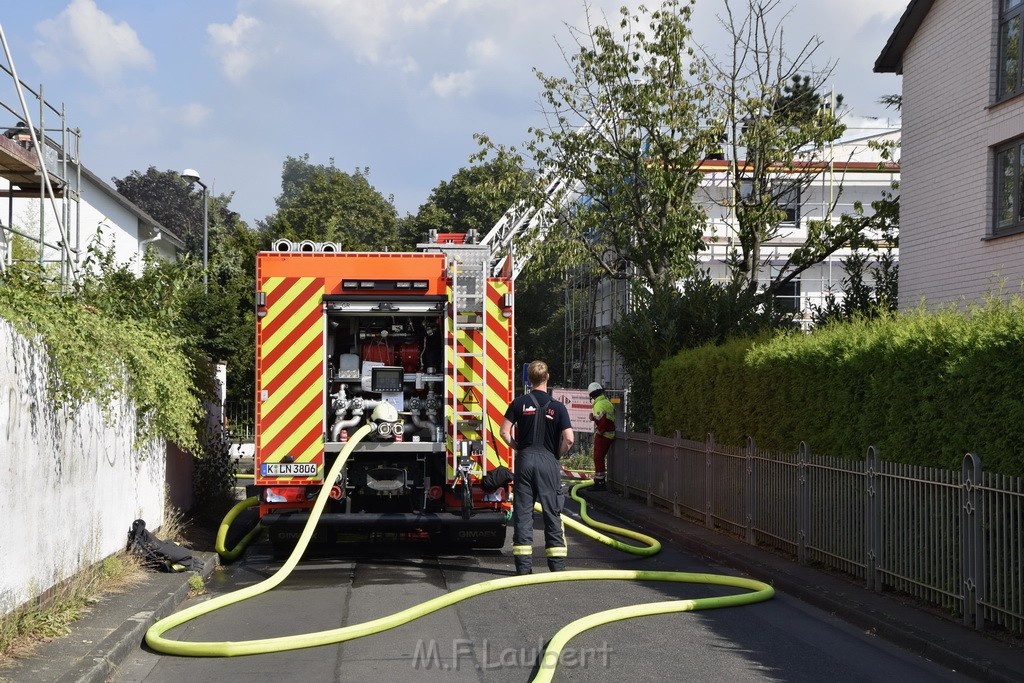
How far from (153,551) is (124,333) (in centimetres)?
208

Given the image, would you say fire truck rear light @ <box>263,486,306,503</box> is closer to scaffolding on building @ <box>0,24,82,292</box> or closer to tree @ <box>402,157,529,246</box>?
scaffolding on building @ <box>0,24,82,292</box>

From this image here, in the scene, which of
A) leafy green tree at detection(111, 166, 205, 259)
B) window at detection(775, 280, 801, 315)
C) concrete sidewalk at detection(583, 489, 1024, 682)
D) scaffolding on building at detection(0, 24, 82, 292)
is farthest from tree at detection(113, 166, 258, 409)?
leafy green tree at detection(111, 166, 205, 259)

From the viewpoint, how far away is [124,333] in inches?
413

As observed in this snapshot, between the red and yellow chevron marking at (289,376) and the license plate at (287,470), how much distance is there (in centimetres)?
5

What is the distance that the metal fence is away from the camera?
→ 7.83 meters

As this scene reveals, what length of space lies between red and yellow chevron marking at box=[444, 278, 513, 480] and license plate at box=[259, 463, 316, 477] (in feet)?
4.75

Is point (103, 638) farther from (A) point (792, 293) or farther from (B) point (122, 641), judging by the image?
(A) point (792, 293)

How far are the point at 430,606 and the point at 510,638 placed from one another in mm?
934

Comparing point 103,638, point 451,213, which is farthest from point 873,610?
point 451,213

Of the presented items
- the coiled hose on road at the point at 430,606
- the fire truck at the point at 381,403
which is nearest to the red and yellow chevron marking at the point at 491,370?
the fire truck at the point at 381,403

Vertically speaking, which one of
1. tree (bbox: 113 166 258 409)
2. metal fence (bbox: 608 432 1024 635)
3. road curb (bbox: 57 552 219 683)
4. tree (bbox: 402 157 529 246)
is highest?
tree (bbox: 402 157 529 246)

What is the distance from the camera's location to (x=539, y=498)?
35.0 feet

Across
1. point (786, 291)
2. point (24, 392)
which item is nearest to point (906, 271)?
point (24, 392)

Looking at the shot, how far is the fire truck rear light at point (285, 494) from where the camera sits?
37.0 ft
